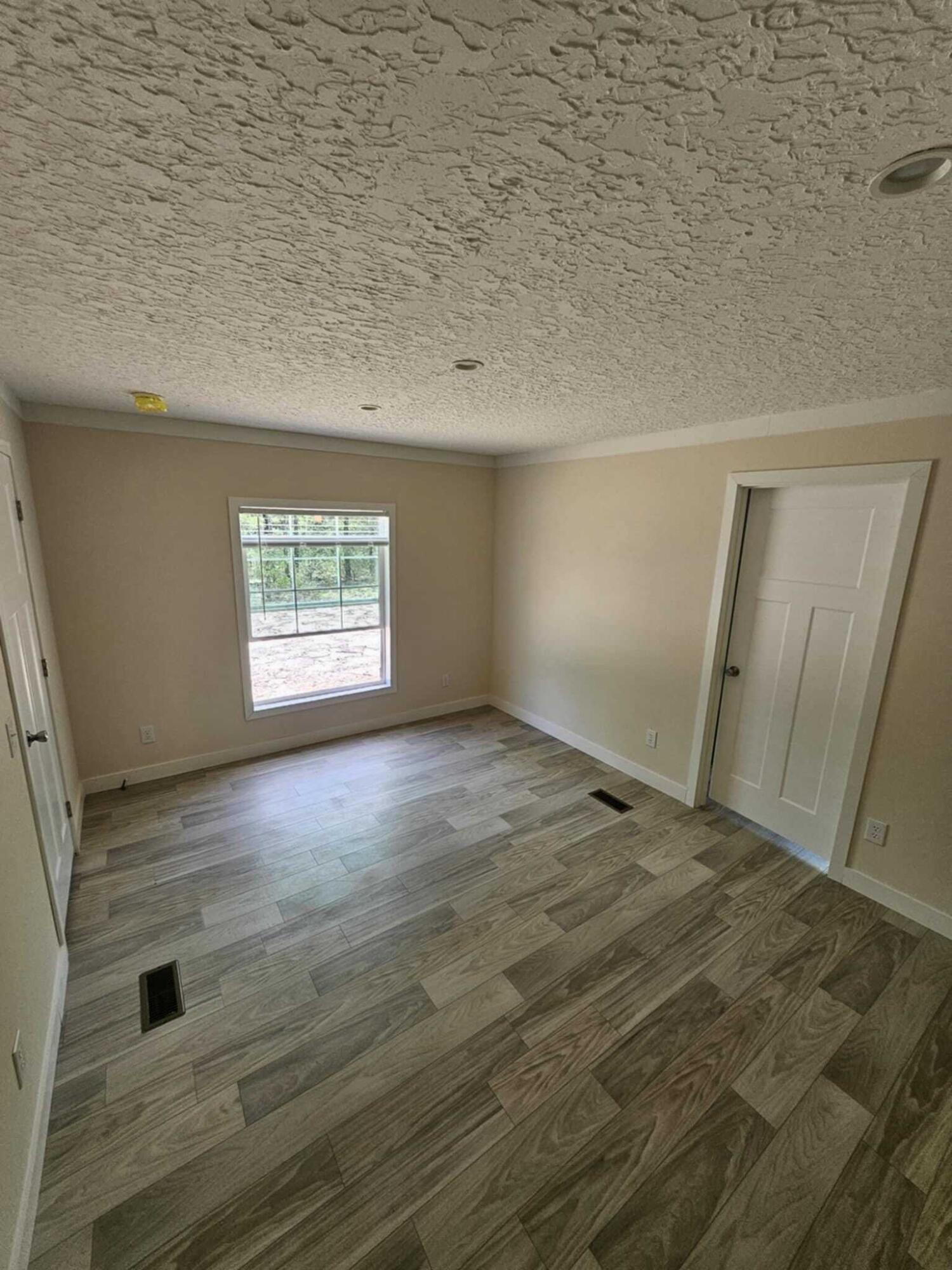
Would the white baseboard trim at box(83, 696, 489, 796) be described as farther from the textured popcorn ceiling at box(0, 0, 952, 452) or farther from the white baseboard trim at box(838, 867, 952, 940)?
the white baseboard trim at box(838, 867, 952, 940)

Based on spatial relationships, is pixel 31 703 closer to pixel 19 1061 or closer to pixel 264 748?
pixel 19 1061

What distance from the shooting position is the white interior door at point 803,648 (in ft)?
7.76

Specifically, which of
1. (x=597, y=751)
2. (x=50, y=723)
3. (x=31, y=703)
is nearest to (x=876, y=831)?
(x=597, y=751)

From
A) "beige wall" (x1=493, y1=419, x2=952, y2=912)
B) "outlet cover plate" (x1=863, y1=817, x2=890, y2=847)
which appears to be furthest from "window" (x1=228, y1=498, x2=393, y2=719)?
"outlet cover plate" (x1=863, y1=817, x2=890, y2=847)

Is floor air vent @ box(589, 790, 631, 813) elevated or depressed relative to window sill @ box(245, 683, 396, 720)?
depressed

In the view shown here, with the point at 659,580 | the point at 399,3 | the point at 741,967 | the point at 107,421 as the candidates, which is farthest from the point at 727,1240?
the point at 107,421

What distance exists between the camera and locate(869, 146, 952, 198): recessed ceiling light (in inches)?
29.6

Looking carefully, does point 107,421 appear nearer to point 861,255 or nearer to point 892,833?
point 861,255

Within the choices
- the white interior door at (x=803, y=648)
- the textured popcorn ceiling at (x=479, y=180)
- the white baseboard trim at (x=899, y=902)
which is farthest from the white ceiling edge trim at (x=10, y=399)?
the white baseboard trim at (x=899, y=902)

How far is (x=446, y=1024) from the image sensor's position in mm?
1764

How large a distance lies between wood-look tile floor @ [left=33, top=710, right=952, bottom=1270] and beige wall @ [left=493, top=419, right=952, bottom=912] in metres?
0.58

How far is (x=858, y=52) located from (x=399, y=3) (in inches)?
21.4

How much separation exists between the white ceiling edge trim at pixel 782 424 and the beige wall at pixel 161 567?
149cm

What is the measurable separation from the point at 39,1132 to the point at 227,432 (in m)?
3.34
